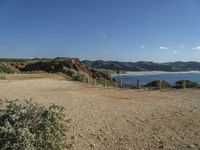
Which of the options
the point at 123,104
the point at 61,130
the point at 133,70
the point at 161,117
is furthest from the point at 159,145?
the point at 133,70

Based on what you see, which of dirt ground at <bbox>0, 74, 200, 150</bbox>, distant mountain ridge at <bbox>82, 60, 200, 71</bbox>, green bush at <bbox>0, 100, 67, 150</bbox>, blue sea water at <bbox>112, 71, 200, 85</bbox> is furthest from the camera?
distant mountain ridge at <bbox>82, 60, 200, 71</bbox>

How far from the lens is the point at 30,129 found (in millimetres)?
6484

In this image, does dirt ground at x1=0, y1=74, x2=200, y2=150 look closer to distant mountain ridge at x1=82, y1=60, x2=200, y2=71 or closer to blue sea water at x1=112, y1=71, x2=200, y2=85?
blue sea water at x1=112, y1=71, x2=200, y2=85

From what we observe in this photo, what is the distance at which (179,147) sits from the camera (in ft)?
24.2

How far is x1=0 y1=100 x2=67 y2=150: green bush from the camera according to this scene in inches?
232

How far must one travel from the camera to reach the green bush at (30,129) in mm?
5895

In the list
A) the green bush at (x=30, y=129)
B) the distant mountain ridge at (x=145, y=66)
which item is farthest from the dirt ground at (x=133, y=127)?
the distant mountain ridge at (x=145, y=66)

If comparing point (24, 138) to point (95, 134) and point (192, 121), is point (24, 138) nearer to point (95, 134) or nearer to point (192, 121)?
point (95, 134)

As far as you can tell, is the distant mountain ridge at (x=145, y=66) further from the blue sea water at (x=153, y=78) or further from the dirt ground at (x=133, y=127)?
the dirt ground at (x=133, y=127)

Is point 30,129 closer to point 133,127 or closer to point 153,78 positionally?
point 133,127

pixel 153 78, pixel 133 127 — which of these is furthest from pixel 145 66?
pixel 133 127

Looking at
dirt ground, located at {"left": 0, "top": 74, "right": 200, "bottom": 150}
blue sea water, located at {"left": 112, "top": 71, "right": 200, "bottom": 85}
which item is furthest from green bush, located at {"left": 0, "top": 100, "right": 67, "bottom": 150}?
blue sea water, located at {"left": 112, "top": 71, "right": 200, "bottom": 85}

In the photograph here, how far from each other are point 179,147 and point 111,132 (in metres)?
2.16

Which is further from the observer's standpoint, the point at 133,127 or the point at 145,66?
the point at 145,66
